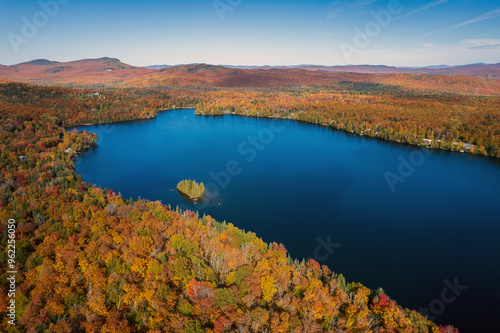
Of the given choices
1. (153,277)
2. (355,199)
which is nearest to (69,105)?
(153,277)

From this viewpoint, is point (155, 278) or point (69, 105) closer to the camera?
point (155, 278)

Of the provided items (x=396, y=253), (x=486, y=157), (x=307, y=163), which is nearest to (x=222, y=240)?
(x=396, y=253)

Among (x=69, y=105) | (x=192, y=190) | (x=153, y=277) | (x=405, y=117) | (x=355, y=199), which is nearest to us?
(x=153, y=277)

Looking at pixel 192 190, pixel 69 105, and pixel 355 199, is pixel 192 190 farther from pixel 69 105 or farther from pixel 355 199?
pixel 69 105

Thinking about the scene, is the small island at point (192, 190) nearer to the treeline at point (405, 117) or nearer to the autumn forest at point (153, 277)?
the autumn forest at point (153, 277)

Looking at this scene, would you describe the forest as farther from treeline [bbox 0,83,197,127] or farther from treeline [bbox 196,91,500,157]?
treeline [bbox 196,91,500,157]

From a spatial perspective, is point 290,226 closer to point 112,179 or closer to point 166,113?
point 112,179

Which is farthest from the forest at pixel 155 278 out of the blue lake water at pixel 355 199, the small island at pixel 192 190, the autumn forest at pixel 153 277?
the small island at pixel 192 190

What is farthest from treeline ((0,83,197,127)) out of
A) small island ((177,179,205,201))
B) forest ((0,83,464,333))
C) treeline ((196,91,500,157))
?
small island ((177,179,205,201))
